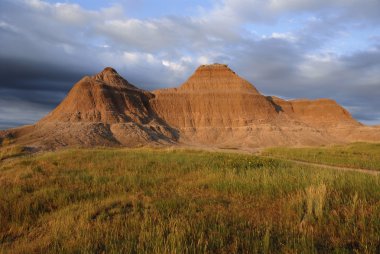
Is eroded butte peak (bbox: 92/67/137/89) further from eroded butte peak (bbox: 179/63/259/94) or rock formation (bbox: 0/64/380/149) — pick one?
eroded butte peak (bbox: 179/63/259/94)

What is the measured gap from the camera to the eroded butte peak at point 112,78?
84500 mm

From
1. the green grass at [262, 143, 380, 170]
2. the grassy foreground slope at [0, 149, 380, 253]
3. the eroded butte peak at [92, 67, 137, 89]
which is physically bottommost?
the green grass at [262, 143, 380, 170]

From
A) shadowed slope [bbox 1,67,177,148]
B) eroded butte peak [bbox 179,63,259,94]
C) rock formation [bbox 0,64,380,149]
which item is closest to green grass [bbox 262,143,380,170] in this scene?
shadowed slope [bbox 1,67,177,148]

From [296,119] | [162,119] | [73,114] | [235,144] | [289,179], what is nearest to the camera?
[289,179]

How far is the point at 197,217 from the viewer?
588cm

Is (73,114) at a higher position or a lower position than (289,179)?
higher

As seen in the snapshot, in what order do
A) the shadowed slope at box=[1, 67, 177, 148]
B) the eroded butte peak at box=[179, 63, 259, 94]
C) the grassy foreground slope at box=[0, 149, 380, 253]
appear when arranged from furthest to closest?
the eroded butte peak at box=[179, 63, 259, 94] < the shadowed slope at box=[1, 67, 177, 148] < the grassy foreground slope at box=[0, 149, 380, 253]

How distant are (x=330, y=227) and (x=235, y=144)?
70.7 metres

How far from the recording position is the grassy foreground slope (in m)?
4.57

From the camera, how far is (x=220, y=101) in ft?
297

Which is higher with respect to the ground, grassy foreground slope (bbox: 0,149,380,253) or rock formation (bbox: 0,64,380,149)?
rock formation (bbox: 0,64,380,149)

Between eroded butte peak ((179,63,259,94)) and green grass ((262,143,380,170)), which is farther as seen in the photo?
eroded butte peak ((179,63,259,94))

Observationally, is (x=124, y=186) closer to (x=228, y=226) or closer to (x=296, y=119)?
(x=228, y=226)

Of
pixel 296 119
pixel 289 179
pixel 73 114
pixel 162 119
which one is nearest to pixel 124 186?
pixel 289 179
